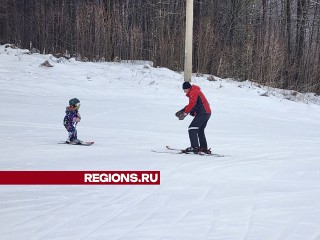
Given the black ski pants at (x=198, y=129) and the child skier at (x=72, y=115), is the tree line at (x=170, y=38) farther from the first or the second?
the black ski pants at (x=198, y=129)

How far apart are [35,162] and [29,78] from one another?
36.1 feet

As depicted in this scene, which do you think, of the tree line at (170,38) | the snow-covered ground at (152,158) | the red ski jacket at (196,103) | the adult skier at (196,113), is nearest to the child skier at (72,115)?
the snow-covered ground at (152,158)

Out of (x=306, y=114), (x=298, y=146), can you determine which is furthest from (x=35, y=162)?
(x=306, y=114)

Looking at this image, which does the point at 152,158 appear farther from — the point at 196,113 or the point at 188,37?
the point at 188,37

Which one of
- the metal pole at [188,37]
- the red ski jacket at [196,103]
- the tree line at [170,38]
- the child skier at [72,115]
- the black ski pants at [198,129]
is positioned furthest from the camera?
the tree line at [170,38]

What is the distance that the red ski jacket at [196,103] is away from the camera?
31.1 feet

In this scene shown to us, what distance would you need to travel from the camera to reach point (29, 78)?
18.6 metres

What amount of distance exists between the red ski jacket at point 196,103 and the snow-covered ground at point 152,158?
100 cm

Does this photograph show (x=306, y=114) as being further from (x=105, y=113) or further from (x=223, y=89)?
(x=105, y=113)

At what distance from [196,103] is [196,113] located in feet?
0.78

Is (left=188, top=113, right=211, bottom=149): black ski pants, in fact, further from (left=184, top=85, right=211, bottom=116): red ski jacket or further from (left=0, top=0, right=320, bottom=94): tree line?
(left=0, top=0, right=320, bottom=94): tree line

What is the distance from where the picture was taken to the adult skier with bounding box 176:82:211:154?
9500 mm

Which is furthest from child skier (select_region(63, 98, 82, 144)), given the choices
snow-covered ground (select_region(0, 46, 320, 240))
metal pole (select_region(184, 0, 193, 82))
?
metal pole (select_region(184, 0, 193, 82))

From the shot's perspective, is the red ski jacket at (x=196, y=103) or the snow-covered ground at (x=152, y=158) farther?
the red ski jacket at (x=196, y=103)
